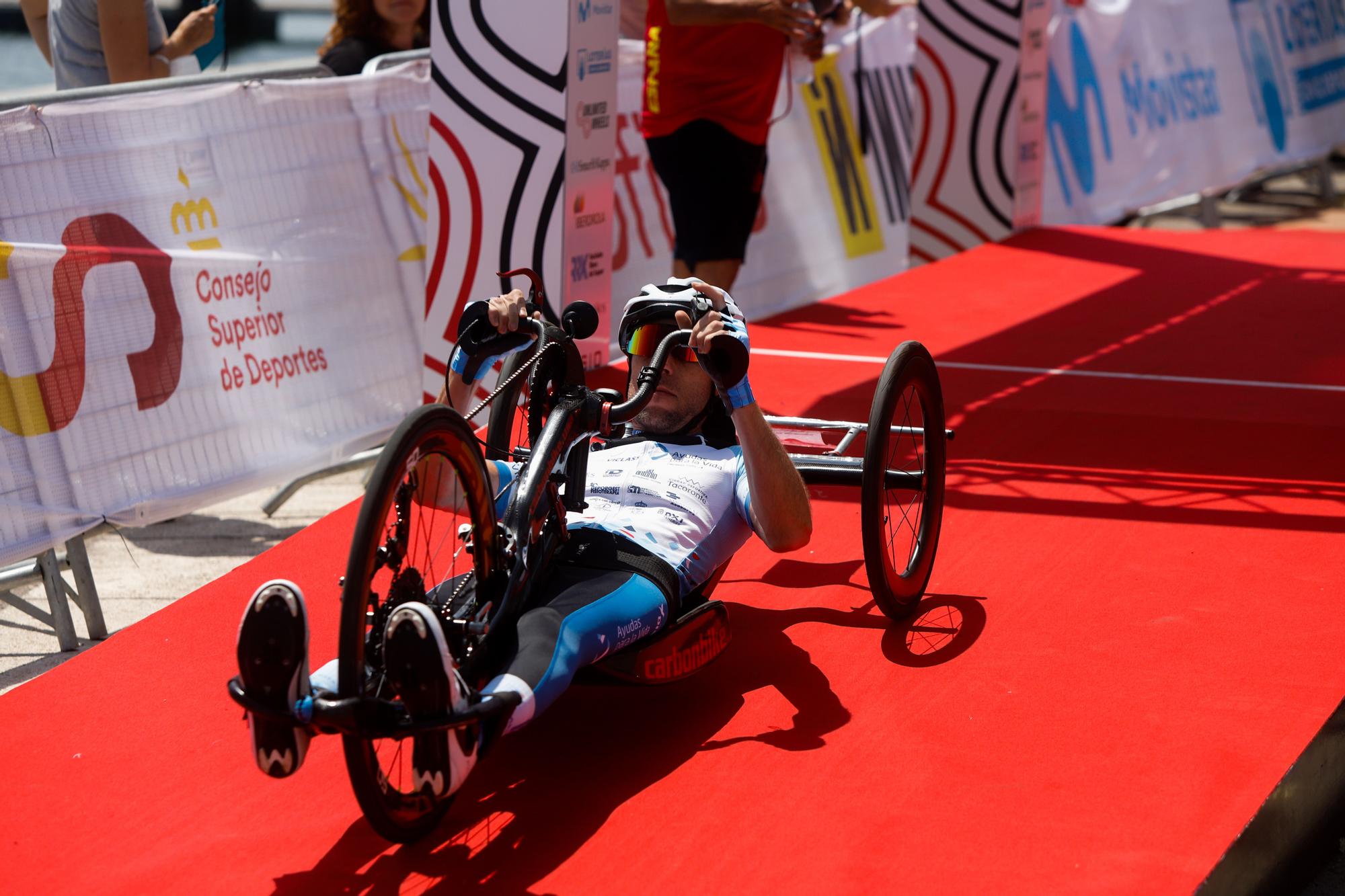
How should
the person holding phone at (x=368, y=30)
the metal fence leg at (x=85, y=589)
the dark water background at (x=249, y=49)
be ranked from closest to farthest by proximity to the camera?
1. the metal fence leg at (x=85, y=589)
2. the person holding phone at (x=368, y=30)
3. the dark water background at (x=249, y=49)

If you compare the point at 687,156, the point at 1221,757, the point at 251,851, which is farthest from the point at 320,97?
the point at 1221,757

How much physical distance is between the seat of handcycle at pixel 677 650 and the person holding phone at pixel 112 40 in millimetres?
3705

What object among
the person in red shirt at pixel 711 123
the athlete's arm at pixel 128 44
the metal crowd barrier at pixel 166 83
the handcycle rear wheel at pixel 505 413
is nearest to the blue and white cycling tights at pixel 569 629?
the handcycle rear wheel at pixel 505 413

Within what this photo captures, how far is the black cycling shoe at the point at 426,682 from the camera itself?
266cm

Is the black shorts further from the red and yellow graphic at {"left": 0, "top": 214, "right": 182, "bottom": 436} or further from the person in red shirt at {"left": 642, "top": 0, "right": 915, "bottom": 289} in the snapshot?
the red and yellow graphic at {"left": 0, "top": 214, "right": 182, "bottom": 436}

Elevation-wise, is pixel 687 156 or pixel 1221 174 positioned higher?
pixel 687 156

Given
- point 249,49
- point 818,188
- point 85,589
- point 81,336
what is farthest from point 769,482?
point 249,49

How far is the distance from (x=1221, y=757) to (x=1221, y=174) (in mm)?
11010

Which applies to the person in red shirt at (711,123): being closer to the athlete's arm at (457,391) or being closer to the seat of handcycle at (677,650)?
the athlete's arm at (457,391)

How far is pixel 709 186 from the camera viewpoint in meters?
6.69

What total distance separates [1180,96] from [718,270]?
753cm

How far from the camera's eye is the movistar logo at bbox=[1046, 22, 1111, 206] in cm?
1138

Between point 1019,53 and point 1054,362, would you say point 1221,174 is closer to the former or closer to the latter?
point 1019,53

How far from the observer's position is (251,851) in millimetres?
3057
